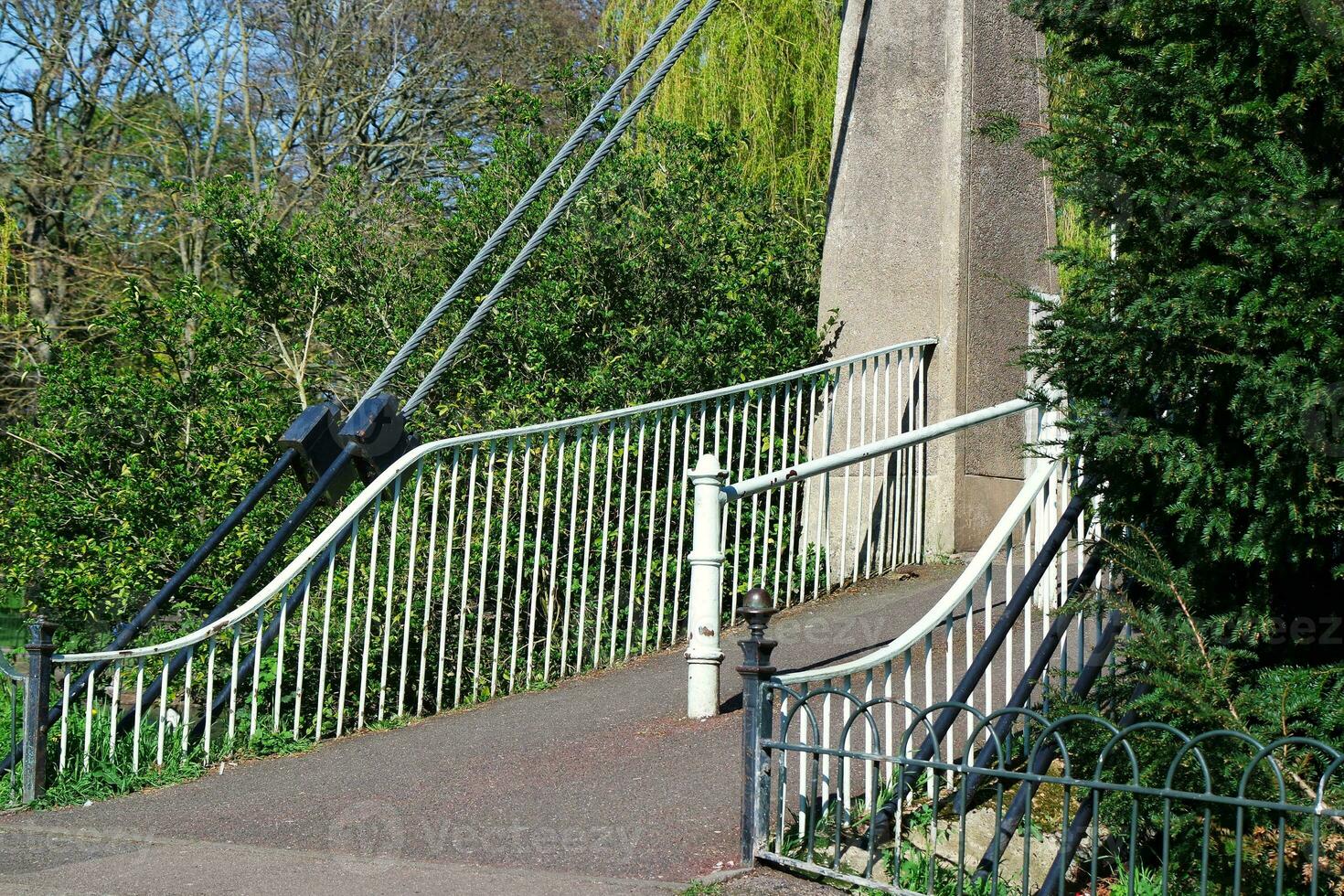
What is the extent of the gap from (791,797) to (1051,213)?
18.4ft

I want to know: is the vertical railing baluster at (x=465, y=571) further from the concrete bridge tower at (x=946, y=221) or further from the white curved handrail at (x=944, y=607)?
the concrete bridge tower at (x=946, y=221)

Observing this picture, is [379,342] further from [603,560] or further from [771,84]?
[771,84]

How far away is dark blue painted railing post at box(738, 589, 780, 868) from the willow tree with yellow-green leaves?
8818mm

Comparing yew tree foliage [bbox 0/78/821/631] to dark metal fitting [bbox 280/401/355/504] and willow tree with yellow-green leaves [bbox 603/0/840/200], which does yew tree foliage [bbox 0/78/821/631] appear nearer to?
dark metal fitting [bbox 280/401/355/504]

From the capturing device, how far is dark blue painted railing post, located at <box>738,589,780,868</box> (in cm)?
409

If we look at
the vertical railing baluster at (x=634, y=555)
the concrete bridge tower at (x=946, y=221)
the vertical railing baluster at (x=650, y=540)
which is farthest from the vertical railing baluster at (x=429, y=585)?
the concrete bridge tower at (x=946, y=221)

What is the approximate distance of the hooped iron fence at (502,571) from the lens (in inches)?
231

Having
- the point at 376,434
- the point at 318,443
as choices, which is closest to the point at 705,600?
the point at 376,434

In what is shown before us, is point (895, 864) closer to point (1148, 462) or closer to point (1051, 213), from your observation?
point (1148, 462)

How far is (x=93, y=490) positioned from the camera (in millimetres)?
8648

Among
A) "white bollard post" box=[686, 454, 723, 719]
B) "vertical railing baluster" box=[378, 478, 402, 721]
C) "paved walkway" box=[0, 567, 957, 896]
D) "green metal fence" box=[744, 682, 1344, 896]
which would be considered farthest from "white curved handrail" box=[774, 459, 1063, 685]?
"vertical railing baluster" box=[378, 478, 402, 721]

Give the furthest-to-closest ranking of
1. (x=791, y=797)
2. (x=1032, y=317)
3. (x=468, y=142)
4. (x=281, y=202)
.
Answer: (x=281, y=202) → (x=468, y=142) → (x=1032, y=317) → (x=791, y=797)

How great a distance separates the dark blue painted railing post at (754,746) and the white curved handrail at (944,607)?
77 mm

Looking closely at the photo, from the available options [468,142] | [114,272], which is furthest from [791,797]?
[114,272]
